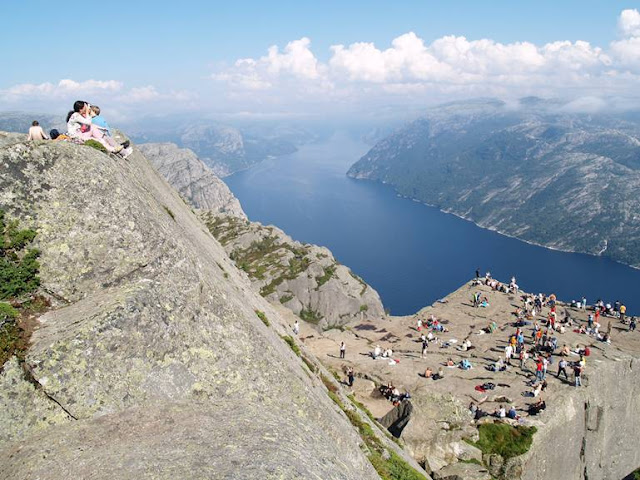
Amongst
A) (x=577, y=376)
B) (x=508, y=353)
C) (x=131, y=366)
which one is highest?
(x=131, y=366)

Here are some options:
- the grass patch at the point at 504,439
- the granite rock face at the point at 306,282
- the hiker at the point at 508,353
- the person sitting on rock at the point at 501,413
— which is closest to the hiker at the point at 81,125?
the grass patch at the point at 504,439

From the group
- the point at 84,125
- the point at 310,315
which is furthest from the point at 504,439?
the point at 310,315

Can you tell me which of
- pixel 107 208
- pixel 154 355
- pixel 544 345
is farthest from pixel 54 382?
pixel 544 345

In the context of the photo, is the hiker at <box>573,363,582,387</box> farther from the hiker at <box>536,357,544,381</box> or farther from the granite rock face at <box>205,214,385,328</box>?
the granite rock face at <box>205,214,385,328</box>

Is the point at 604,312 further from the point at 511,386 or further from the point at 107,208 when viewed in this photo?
the point at 107,208

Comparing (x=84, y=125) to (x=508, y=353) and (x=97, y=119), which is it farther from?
(x=508, y=353)

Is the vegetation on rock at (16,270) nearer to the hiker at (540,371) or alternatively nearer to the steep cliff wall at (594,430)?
the steep cliff wall at (594,430)

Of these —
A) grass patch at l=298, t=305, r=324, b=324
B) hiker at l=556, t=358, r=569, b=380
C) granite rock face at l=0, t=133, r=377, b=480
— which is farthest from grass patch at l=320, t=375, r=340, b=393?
grass patch at l=298, t=305, r=324, b=324
